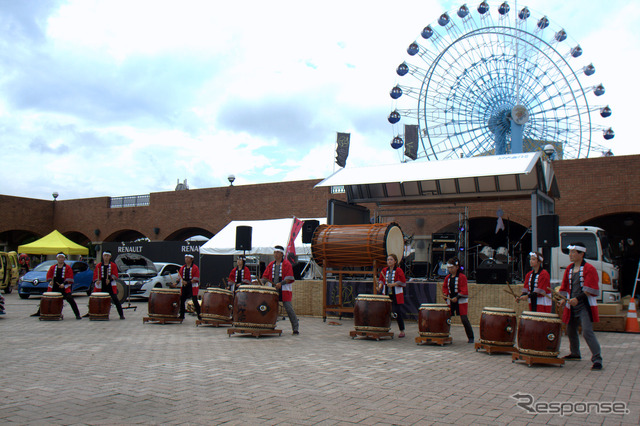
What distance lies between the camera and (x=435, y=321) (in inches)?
364

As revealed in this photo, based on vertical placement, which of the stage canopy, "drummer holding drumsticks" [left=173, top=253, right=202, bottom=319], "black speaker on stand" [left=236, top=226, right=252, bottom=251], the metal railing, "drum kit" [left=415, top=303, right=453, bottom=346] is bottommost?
"drum kit" [left=415, top=303, right=453, bottom=346]

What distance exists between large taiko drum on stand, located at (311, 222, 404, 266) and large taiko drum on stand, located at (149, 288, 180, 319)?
11.4ft

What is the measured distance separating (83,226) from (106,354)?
3103cm

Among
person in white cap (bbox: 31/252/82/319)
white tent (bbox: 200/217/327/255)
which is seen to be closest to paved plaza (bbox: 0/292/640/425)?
person in white cap (bbox: 31/252/82/319)

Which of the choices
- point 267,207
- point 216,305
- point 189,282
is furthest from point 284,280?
point 267,207

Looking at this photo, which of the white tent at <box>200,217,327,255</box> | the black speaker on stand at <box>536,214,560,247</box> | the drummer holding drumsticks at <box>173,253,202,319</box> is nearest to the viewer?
the black speaker on stand at <box>536,214,560,247</box>

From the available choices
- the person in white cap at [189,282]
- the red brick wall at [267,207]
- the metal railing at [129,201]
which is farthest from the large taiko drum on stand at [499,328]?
the metal railing at [129,201]

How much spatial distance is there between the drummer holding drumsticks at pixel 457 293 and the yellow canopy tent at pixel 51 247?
72.5 ft

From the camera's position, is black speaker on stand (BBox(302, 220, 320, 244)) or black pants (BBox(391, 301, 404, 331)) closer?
black pants (BBox(391, 301, 404, 331))

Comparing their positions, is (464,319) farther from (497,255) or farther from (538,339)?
(497,255)

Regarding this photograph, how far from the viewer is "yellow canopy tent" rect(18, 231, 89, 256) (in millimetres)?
25875

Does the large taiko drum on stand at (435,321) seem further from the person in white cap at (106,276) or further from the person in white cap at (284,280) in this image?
the person in white cap at (106,276)

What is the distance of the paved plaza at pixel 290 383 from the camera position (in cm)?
452

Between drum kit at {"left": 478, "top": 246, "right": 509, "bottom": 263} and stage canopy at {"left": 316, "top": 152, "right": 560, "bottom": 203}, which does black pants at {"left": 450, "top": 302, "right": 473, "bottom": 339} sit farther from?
drum kit at {"left": 478, "top": 246, "right": 509, "bottom": 263}
